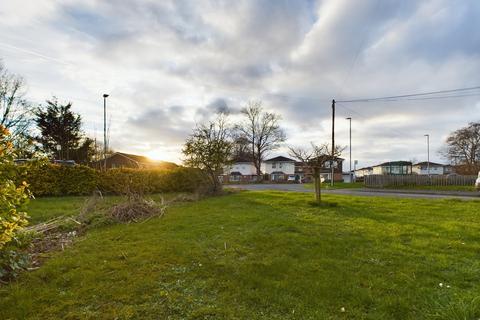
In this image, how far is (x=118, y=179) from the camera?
786 inches

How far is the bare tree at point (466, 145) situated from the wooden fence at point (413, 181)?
2113 cm

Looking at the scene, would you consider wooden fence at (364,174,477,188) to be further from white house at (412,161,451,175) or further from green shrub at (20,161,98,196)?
white house at (412,161,451,175)

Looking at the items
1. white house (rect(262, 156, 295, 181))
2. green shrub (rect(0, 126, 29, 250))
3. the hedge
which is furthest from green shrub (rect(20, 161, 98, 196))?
white house (rect(262, 156, 295, 181))

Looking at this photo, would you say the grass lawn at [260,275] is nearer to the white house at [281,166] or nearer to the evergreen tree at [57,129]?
the evergreen tree at [57,129]

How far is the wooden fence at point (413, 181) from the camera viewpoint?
93.0 feet

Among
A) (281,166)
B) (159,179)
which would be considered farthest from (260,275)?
(281,166)

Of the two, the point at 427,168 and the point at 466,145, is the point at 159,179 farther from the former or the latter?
the point at 427,168

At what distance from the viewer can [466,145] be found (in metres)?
48.5

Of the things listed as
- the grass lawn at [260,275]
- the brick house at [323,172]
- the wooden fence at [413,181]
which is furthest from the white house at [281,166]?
the grass lawn at [260,275]

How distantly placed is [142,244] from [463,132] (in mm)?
57892

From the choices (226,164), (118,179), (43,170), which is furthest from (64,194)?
(226,164)

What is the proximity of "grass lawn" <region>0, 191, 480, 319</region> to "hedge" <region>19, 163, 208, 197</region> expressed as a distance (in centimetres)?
712

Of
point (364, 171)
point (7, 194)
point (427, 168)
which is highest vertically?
point (427, 168)

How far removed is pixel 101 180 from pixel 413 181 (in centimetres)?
2782
